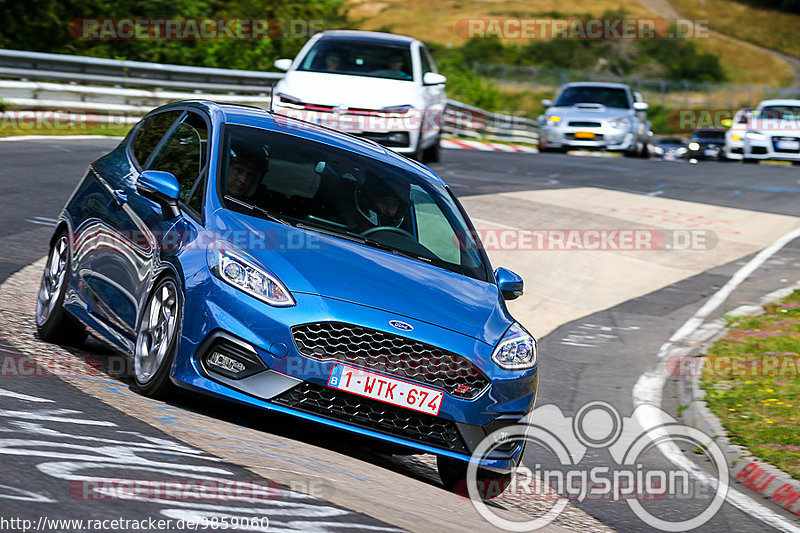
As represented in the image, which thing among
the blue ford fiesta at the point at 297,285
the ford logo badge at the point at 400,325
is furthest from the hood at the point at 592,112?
the ford logo badge at the point at 400,325

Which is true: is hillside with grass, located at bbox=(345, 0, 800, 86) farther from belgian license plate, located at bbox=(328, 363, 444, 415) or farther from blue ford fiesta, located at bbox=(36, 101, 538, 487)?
belgian license plate, located at bbox=(328, 363, 444, 415)

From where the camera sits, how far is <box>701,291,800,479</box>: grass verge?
771 cm

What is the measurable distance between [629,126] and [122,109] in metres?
11.1

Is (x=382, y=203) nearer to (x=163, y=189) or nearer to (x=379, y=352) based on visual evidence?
(x=163, y=189)

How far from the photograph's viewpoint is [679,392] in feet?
30.3

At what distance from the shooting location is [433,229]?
6844 mm

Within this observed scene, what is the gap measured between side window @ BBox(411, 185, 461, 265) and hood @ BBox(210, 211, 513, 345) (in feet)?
1.18

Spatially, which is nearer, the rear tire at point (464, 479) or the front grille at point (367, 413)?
the front grille at point (367, 413)

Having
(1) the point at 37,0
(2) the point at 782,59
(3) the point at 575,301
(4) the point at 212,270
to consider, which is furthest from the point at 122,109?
(2) the point at 782,59

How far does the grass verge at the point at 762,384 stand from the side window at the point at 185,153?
3942mm

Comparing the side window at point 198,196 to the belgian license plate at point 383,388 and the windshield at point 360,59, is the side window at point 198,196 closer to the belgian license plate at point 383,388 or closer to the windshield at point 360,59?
the belgian license plate at point 383,388

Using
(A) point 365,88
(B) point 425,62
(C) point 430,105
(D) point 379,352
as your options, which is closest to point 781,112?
(B) point 425,62

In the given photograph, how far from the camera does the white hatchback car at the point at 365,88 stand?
16094 mm

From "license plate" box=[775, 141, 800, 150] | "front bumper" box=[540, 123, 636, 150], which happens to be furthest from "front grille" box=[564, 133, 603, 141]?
"license plate" box=[775, 141, 800, 150]
